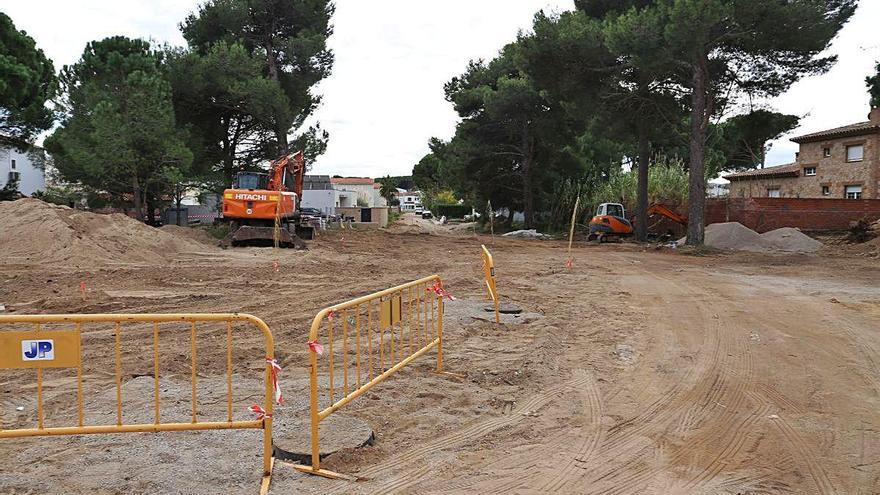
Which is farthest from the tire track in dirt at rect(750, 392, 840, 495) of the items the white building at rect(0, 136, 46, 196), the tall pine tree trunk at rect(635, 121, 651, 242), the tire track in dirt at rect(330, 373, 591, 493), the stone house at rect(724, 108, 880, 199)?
the white building at rect(0, 136, 46, 196)

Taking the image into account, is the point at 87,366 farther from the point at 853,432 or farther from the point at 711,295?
the point at 711,295

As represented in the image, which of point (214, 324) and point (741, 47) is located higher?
point (741, 47)

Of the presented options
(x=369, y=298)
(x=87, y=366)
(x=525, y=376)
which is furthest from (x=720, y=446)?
(x=87, y=366)

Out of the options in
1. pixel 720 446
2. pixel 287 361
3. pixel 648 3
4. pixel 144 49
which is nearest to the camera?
pixel 720 446

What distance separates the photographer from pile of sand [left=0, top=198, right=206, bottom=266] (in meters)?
16.7

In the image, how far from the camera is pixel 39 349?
14.0 feet

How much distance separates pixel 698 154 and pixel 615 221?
6.80 m

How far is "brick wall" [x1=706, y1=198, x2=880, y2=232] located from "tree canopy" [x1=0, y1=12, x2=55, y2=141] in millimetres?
32223

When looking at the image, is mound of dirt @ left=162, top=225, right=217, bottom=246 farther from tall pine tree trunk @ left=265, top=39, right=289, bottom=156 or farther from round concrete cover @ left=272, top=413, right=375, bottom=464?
round concrete cover @ left=272, top=413, right=375, bottom=464

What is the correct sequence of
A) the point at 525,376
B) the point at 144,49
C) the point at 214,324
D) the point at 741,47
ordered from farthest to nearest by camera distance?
1. the point at 144,49
2. the point at 741,47
3. the point at 214,324
4. the point at 525,376

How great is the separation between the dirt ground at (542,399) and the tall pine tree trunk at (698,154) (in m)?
10.9

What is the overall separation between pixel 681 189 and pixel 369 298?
3115 centimetres

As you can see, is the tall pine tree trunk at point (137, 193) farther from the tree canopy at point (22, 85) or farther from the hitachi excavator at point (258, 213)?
the hitachi excavator at point (258, 213)

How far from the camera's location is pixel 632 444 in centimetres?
509
